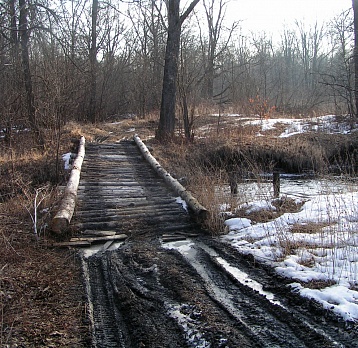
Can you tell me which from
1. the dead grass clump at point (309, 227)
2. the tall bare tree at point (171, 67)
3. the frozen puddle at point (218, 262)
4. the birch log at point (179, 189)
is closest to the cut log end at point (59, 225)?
the frozen puddle at point (218, 262)

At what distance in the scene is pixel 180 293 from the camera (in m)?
4.04

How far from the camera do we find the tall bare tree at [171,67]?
44.2ft

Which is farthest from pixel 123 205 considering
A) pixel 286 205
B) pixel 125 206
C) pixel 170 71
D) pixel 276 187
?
pixel 170 71

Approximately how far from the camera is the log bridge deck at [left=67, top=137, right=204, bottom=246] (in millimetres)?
6219

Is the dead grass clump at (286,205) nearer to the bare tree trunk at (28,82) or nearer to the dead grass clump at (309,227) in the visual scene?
the dead grass clump at (309,227)

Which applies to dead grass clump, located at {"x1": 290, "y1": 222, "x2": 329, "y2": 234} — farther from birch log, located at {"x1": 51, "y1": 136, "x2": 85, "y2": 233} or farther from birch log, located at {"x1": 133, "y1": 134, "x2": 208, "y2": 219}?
birch log, located at {"x1": 51, "y1": 136, "x2": 85, "y2": 233}

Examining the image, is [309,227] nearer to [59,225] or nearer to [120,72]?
[59,225]

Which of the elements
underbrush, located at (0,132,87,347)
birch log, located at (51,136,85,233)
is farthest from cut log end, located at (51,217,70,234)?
underbrush, located at (0,132,87,347)

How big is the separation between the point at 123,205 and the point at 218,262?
286 cm

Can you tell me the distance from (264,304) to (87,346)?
177 centimetres

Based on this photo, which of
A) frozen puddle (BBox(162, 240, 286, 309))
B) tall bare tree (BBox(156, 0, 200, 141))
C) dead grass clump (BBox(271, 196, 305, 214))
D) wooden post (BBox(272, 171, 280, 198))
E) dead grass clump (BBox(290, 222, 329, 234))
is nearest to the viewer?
frozen puddle (BBox(162, 240, 286, 309))

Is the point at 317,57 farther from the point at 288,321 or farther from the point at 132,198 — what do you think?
the point at 288,321

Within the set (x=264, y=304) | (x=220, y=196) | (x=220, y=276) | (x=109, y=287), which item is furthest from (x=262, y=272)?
(x=220, y=196)

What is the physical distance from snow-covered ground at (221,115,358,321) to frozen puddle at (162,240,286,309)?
13.3 inches
